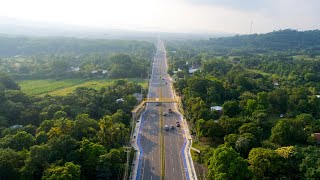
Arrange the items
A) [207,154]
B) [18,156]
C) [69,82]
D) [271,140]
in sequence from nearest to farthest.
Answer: [18,156], [207,154], [271,140], [69,82]

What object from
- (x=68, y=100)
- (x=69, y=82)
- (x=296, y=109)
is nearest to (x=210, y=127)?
(x=296, y=109)

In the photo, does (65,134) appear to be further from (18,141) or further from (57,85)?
(57,85)

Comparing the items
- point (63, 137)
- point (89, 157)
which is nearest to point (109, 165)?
point (89, 157)

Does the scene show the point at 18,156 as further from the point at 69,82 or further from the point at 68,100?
the point at 69,82

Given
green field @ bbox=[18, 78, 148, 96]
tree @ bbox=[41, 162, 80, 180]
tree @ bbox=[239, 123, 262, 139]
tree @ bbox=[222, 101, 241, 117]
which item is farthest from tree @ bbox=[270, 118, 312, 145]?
green field @ bbox=[18, 78, 148, 96]

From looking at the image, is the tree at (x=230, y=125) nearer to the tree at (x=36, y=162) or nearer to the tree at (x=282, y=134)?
the tree at (x=282, y=134)

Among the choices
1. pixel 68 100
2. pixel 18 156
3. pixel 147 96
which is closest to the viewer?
pixel 18 156
